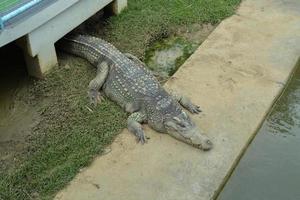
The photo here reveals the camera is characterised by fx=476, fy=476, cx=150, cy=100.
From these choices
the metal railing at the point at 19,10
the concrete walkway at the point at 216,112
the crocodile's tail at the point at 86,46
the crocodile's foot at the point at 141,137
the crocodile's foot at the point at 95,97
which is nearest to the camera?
the concrete walkway at the point at 216,112

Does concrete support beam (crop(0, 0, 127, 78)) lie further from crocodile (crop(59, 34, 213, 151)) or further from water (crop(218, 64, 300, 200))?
water (crop(218, 64, 300, 200))

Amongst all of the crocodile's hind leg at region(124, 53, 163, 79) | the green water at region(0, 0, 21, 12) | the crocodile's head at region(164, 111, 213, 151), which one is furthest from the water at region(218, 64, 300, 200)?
the green water at region(0, 0, 21, 12)

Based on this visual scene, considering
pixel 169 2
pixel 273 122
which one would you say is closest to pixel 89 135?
pixel 273 122

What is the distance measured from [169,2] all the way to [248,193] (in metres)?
3.97

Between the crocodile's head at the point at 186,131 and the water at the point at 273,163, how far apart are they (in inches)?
17.1

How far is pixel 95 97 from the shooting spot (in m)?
5.62

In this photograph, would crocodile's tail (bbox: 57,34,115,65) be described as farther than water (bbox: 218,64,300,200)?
Yes

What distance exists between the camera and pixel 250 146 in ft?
16.9

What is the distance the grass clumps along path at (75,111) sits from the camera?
459 cm

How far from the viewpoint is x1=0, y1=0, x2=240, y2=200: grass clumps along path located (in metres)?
4.59

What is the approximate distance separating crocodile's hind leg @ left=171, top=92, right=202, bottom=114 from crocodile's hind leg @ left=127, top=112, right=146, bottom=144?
488mm

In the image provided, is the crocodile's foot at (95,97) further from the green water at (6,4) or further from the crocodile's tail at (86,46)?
the green water at (6,4)

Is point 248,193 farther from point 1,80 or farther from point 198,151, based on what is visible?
point 1,80

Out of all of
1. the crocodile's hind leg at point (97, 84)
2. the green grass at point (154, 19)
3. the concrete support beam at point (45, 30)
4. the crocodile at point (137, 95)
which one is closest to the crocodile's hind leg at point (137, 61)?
the crocodile at point (137, 95)
